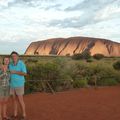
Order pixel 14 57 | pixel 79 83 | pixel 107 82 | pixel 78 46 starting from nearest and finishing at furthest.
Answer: pixel 14 57 → pixel 79 83 → pixel 107 82 → pixel 78 46

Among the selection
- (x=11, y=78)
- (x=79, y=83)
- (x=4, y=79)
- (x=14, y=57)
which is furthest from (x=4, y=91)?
(x=79, y=83)

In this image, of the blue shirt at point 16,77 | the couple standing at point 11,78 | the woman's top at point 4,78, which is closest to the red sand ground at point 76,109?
the couple standing at point 11,78

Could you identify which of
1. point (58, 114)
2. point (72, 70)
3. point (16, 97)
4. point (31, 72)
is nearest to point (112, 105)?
point (58, 114)

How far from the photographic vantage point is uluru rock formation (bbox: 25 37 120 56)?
324 ft

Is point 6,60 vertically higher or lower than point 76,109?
higher

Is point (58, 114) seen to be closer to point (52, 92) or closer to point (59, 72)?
point (52, 92)

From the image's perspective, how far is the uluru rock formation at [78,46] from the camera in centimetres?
9862

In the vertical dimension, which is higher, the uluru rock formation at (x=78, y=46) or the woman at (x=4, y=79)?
the uluru rock formation at (x=78, y=46)

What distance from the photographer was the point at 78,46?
10200 cm

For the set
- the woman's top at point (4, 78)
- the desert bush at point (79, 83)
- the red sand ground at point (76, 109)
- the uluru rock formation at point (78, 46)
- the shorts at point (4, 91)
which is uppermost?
the uluru rock formation at point (78, 46)

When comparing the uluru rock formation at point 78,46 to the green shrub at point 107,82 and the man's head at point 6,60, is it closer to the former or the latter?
the green shrub at point 107,82

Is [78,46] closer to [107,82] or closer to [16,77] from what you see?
[107,82]

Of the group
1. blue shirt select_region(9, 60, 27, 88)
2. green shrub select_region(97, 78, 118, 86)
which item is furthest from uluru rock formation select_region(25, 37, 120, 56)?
blue shirt select_region(9, 60, 27, 88)

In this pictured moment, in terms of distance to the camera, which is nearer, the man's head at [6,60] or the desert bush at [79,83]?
the man's head at [6,60]
